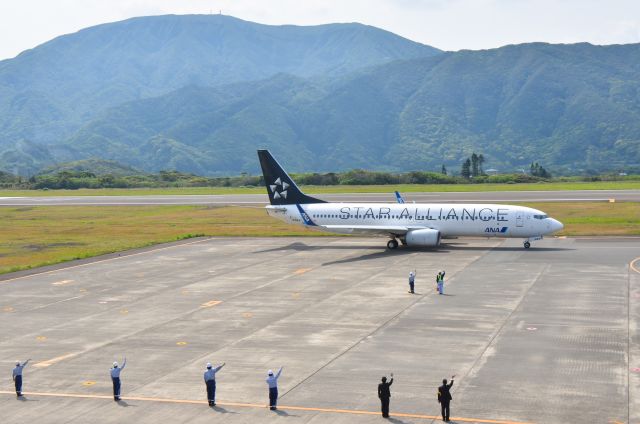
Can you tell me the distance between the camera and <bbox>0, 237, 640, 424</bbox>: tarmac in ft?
97.5

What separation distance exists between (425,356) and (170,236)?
58390 millimetres

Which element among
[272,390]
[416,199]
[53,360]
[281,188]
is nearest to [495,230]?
[281,188]

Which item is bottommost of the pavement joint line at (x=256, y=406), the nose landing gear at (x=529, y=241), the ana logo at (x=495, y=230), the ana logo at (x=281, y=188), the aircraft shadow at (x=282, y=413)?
the aircraft shadow at (x=282, y=413)

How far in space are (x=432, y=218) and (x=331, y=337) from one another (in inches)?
1415

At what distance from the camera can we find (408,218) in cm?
7538

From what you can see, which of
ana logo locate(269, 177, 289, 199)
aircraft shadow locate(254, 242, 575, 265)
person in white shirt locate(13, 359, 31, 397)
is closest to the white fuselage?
aircraft shadow locate(254, 242, 575, 265)

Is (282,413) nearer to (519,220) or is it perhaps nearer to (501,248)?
(519,220)

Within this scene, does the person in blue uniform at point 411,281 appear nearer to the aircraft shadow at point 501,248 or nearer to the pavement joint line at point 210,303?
the pavement joint line at point 210,303

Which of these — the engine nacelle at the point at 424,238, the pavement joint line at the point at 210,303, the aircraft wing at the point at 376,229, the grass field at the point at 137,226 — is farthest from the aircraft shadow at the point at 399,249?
the pavement joint line at the point at 210,303

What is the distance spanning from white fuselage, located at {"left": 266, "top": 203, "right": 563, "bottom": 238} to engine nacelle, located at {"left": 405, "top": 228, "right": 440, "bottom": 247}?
982 millimetres

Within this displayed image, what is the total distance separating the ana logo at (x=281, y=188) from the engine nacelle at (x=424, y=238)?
541 inches

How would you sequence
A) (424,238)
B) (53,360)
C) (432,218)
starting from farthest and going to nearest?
(432,218)
(424,238)
(53,360)

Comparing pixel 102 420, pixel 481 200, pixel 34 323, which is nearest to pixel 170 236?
pixel 34 323

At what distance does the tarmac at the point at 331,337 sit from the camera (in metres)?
29.7
